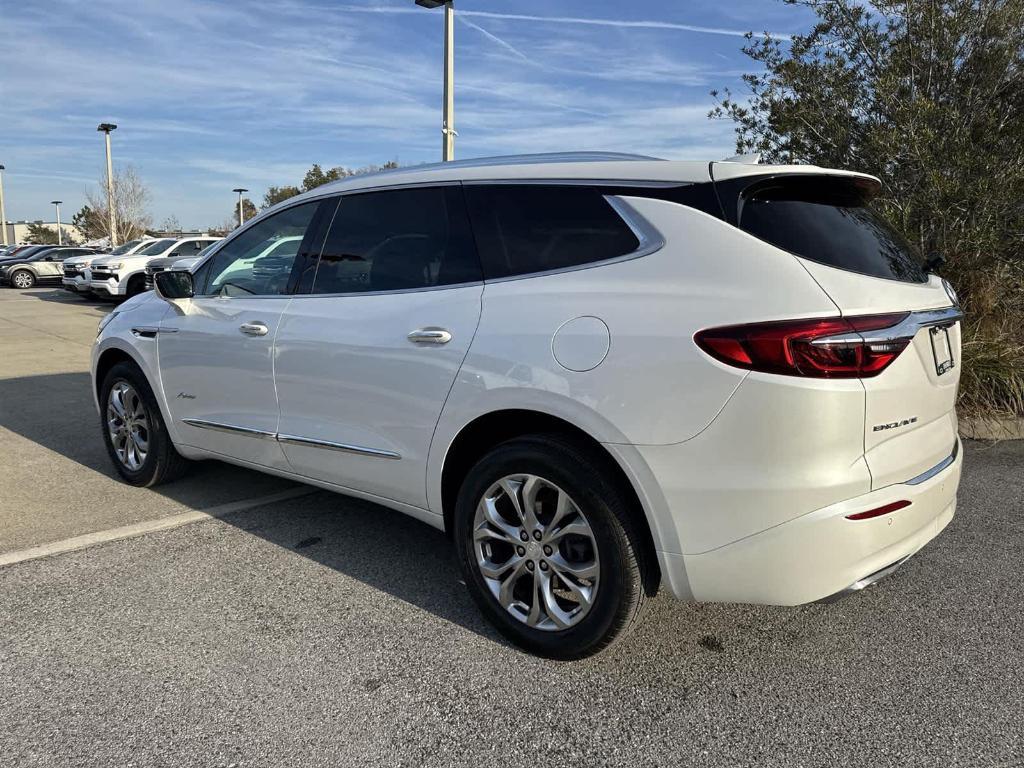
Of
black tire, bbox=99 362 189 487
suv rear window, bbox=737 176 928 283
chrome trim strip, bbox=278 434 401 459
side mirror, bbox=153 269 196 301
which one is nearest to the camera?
suv rear window, bbox=737 176 928 283

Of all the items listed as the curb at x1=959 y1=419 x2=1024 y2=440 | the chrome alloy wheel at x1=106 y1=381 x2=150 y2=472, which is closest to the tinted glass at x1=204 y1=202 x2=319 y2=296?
the chrome alloy wheel at x1=106 y1=381 x2=150 y2=472

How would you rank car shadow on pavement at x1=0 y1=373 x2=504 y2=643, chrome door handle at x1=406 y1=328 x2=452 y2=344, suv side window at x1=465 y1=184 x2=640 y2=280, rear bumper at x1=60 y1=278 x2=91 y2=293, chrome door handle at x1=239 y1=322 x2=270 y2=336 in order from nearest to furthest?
suv side window at x1=465 y1=184 x2=640 y2=280 < chrome door handle at x1=406 y1=328 x2=452 y2=344 < car shadow on pavement at x1=0 y1=373 x2=504 y2=643 < chrome door handle at x1=239 y1=322 x2=270 y2=336 < rear bumper at x1=60 y1=278 x2=91 y2=293

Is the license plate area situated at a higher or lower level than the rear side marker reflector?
higher

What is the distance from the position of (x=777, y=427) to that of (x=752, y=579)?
20.3 inches

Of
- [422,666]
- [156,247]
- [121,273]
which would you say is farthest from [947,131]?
[156,247]

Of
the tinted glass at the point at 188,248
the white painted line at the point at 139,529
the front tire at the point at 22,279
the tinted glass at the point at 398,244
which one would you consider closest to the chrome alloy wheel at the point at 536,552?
the tinted glass at the point at 398,244

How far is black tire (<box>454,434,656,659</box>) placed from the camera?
2.58 meters

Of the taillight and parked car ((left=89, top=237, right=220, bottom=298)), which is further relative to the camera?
parked car ((left=89, top=237, right=220, bottom=298))

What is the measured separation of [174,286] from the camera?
4.29 m

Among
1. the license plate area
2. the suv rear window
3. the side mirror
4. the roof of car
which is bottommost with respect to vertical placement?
the license plate area

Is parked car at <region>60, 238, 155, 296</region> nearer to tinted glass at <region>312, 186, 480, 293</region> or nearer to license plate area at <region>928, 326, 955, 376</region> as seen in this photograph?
tinted glass at <region>312, 186, 480, 293</region>

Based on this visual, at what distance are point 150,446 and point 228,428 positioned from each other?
0.87m

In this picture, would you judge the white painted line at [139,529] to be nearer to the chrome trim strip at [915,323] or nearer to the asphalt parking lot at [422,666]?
the asphalt parking lot at [422,666]

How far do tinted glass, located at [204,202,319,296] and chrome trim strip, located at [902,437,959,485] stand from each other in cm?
285
